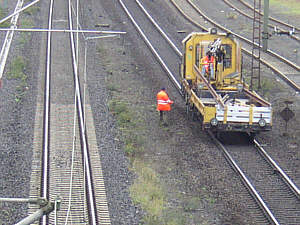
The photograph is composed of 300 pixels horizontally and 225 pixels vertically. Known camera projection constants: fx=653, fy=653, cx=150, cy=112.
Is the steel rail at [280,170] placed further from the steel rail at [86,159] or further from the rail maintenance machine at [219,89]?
the steel rail at [86,159]

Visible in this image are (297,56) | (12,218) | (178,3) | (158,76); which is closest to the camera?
(12,218)

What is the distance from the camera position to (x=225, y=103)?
2081 cm

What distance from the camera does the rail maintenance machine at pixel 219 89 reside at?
1922 centimetres

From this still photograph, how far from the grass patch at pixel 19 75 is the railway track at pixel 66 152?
2.21ft

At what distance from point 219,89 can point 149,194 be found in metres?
7.34

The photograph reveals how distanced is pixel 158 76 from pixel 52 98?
19.1ft

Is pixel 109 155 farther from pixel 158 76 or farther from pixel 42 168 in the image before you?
pixel 158 76

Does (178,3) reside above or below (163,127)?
above

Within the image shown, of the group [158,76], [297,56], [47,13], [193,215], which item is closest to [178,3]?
[47,13]

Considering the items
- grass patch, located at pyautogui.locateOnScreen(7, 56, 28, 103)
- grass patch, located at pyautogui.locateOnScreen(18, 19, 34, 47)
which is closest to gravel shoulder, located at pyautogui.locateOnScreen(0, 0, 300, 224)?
grass patch, located at pyautogui.locateOnScreen(7, 56, 28, 103)

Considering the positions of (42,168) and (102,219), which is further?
(42,168)

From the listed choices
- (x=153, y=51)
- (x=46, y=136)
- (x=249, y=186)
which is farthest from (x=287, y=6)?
(x=249, y=186)

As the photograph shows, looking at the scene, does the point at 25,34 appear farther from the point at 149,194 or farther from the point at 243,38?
the point at 149,194

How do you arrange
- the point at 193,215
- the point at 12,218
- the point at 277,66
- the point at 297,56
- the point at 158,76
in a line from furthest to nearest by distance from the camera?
the point at 297,56 → the point at 277,66 → the point at 158,76 → the point at 193,215 → the point at 12,218
